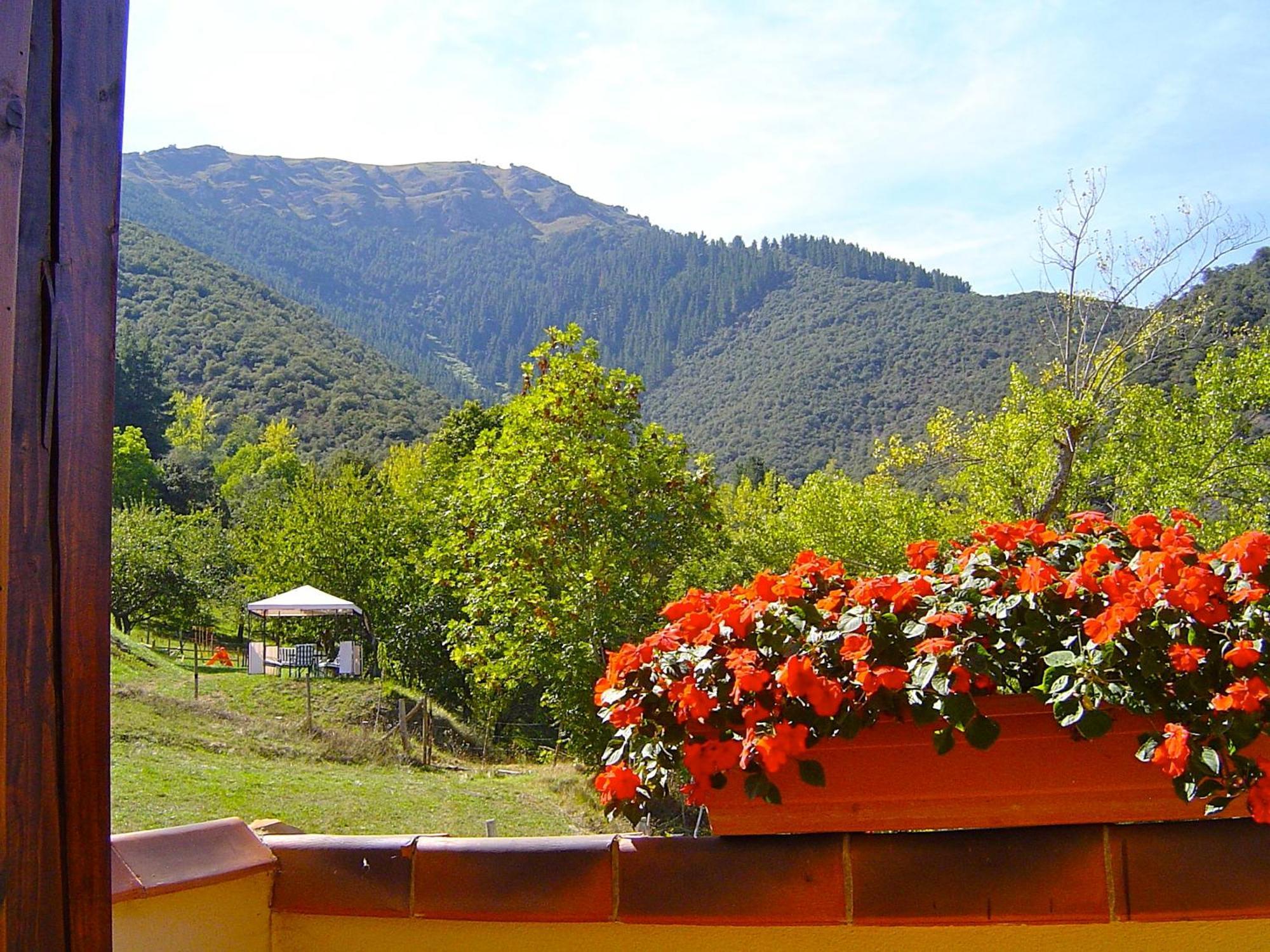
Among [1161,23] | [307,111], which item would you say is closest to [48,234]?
[307,111]

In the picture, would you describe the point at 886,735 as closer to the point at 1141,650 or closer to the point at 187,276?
the point at 1141,650

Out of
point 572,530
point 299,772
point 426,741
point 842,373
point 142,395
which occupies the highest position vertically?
point 842,373

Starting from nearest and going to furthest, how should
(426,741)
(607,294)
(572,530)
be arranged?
(572,530)
(426,741)
(607,294)

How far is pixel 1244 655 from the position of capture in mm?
951

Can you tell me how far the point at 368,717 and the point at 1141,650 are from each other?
39.2ft

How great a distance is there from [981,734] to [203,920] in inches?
34.4

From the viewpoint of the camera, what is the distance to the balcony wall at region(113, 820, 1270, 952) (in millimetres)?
1011

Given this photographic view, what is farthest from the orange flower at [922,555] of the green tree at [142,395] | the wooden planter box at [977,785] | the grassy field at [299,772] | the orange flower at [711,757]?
the green tree at [142,395]

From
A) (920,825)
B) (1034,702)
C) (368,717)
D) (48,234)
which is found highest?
(48,234)

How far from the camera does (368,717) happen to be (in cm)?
1204

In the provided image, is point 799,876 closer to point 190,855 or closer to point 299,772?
point 190,855

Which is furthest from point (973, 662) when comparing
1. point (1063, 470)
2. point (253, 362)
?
point (253, 362)

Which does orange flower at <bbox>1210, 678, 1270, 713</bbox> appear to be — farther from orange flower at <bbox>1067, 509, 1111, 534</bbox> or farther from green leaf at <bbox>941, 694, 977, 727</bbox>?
orange flower at <bbox>1067, 509, 1111, 534</bbox>

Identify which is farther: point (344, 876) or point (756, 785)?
point (344, 876)
